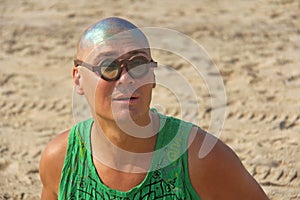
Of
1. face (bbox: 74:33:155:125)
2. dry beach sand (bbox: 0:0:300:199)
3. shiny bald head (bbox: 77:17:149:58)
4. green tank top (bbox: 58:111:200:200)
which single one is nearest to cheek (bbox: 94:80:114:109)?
face (bbox: 74:33:155:125)

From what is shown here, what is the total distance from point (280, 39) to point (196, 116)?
1.68 metres

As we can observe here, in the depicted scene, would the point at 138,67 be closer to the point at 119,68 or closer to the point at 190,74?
the point at 119,68

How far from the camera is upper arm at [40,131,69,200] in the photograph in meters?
2.61

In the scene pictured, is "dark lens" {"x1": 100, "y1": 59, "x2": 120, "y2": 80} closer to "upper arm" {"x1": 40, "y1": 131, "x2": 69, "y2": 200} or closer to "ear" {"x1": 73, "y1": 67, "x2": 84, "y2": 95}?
"ear" {"x1": 73, "y1": 67, "x2": 84, "y2": 95}

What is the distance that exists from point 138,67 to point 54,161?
52 cm

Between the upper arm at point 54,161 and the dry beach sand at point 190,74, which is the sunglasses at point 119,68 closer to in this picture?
the upper arm at point 54,161

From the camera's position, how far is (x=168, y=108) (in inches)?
216

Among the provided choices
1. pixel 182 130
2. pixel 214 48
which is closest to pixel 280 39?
pixel 214 48

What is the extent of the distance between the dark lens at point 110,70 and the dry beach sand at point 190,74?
6.96ft

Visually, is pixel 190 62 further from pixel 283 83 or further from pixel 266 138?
pixel 266 138

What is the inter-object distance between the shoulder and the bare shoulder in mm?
461

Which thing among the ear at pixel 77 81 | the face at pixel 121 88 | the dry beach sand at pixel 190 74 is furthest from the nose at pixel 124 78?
the dry beach sand at pixel 190 74

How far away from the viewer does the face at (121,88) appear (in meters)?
2.31

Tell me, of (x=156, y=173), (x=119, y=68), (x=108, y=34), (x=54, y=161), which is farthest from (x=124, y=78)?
(x=54, y=161)
